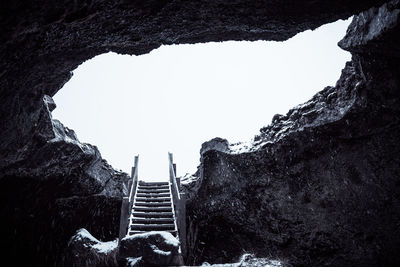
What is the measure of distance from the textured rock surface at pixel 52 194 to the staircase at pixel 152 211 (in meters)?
1.36

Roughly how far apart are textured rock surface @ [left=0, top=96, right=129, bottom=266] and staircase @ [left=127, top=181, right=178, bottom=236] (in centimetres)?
136

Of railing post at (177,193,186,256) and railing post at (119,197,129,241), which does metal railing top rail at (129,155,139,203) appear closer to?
railing post at (119,197,129,241)

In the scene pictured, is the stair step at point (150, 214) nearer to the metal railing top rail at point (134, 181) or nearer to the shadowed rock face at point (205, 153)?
the metal railing top rail at point (134, 181)

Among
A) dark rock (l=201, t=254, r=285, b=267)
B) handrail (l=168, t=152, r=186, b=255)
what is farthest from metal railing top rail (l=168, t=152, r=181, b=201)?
dark rock (l=201, t=254, r=285, b=267)

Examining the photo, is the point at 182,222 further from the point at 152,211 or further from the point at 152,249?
the point at 152,249

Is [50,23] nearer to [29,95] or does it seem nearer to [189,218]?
[29,95]

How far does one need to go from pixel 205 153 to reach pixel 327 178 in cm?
358

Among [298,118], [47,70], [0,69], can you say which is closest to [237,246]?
[298,118]

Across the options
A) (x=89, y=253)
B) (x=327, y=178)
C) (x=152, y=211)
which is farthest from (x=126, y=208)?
(x=327, y=178)

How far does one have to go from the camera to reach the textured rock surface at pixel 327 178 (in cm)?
541

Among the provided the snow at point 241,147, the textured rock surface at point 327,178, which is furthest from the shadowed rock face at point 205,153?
the snow at point 241,147

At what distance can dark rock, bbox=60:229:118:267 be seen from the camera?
252 inches

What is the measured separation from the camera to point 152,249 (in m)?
4.41

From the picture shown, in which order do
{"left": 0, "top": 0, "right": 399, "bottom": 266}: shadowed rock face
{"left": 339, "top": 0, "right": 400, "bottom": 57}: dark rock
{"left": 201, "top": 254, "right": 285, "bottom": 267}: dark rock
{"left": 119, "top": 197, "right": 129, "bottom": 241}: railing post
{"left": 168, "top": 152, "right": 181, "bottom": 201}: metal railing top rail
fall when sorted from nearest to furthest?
{"left": 0, "top": 0, "right": 399, "bottom": 266}: shadowed rock face, {"left": 339, "top": 0, "right": 400, "bottom": 57}: dark rock, {"left": 201, "top": 254, "right": 285, "bottom": 267}: dark rock, {"left": 119, "top": 197, "right": 129, "bottom": 241}: railing post, {"left": 168, "top": 152, "right": 181, "bottom": 201}: metal railing top rail
